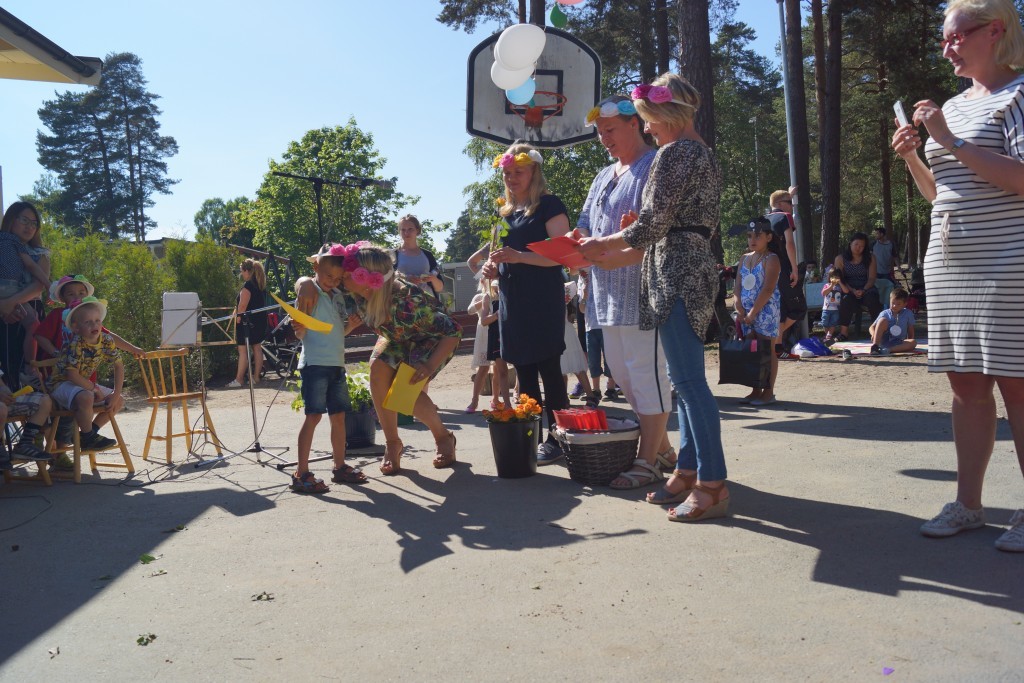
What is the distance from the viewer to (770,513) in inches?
179

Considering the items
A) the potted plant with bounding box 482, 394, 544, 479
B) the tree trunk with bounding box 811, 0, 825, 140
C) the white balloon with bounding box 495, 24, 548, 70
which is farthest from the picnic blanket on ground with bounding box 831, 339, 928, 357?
the tree trunk with bounding box 811, 0, 825, 140

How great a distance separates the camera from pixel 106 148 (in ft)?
211

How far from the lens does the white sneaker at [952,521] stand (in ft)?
12.8

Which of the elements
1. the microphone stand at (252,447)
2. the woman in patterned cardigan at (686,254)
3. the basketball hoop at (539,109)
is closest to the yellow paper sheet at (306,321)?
the microphone stand at (252,447)

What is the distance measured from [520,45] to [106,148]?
6423 cm

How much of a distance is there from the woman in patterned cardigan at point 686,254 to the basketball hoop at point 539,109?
5.22 m

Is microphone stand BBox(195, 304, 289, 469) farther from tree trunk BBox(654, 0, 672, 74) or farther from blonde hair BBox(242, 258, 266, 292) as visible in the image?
tree trunk BBox(654, 0, 672, 74)

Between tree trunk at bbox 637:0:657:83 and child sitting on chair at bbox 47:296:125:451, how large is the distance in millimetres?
21027

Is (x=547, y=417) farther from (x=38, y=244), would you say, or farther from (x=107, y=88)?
(x=107, y=88)

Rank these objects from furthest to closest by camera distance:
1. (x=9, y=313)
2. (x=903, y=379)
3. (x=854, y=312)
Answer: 1. (x=854, y=312)
2. (x=903, y=379)
3. (x=9, y=313)

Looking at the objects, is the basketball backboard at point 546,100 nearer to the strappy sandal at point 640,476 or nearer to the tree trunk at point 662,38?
the strappy sandal at point 640,476

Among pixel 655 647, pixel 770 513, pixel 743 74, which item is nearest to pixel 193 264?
pixel 770 513

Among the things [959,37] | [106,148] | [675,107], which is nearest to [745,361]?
[675,107]

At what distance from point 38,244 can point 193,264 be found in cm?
846
